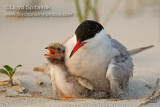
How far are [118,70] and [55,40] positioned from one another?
2837mm

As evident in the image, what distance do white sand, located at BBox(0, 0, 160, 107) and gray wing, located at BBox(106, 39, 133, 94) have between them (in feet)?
Answer: 0.89

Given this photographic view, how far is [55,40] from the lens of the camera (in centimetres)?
569

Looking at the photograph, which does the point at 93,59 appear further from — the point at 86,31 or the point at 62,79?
the point at 62,79

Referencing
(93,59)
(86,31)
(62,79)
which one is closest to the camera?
(86,31)

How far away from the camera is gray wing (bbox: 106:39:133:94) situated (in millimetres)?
2939

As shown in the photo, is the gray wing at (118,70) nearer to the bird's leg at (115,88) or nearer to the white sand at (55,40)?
the bird's leg at (115,88)

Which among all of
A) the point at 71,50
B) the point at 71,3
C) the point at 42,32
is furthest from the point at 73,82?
the point at 71,3

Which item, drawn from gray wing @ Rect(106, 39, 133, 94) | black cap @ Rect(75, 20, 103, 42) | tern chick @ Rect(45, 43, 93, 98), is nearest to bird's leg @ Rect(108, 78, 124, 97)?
gray wing @ Rect(106, 39, 133, 94)

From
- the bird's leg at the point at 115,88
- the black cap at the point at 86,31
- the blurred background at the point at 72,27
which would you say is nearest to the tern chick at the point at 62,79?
the bird's leg at the point at 115,88

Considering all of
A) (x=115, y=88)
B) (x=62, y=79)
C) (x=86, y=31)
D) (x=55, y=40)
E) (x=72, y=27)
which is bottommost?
(x=115, y=88)

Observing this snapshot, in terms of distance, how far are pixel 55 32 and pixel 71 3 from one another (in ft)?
3.71

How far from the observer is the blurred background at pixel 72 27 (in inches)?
192

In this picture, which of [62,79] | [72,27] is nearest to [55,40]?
[72,27]

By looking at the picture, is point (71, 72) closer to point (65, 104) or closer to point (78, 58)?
point (78, 58)
